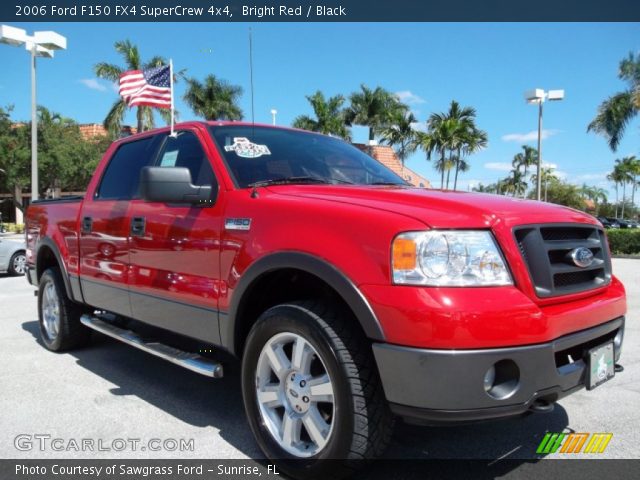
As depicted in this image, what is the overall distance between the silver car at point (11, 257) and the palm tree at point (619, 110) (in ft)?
84.6

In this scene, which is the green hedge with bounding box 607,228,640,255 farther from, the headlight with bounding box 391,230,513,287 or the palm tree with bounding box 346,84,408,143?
the palm tree with bounding box 346,84,408,143

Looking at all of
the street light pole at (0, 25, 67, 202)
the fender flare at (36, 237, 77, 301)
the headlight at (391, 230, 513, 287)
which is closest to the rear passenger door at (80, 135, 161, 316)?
the fender flare at (36, 237, 77, 301)

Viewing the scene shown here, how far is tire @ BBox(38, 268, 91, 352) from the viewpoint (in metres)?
5.05

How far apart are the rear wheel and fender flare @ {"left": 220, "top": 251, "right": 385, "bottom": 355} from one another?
11.1m

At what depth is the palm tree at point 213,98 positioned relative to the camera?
3503 cm

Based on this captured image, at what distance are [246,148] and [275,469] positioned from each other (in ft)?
6.37

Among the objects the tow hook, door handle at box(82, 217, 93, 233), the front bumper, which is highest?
door handle at box(82, 217, 93, 233)

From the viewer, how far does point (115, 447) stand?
122 inches

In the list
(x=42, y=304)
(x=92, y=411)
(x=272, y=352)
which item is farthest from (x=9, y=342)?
(x=272, y=352)

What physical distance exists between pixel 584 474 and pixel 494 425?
2.30 ft

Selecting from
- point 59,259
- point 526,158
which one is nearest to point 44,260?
point 59,259

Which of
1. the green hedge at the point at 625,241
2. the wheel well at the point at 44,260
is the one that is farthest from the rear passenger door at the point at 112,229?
the green hedge at the point at 625,241

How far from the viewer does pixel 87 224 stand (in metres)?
4.49

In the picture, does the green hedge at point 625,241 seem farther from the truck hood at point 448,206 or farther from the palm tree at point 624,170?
the palm tree at point 624,170
